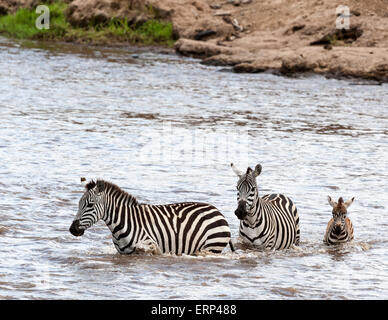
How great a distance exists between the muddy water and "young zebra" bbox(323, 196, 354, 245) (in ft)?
0.55

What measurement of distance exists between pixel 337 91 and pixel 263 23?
10.1 m

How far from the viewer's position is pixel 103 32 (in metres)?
40.8

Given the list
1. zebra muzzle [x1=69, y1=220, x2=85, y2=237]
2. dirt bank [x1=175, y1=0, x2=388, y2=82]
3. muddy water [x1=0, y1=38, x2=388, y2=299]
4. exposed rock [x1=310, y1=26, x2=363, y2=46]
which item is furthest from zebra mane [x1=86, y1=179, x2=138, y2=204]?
exposed rock [x1=310, y1=26, x2=363, y2=46]

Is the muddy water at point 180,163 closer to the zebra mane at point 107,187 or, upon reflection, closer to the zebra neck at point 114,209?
the zebra neck at point 114,209

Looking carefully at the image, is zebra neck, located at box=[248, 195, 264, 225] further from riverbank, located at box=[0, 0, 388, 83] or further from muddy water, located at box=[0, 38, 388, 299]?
riverbank, located at box=[0, 0, 388, 83]

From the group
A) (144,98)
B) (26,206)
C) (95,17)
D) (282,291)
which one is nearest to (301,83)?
(144,98)

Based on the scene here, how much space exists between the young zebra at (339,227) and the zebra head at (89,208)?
10.5 feet

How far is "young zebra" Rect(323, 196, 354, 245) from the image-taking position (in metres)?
11.4

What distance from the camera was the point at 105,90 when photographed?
90.6 feet

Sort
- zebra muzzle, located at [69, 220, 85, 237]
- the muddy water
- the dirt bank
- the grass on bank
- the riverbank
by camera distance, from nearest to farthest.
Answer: the muddy water, zebra muzzle, located at [69, 220, 85, 237], the dirt bank, the riverbank, the grass on bank

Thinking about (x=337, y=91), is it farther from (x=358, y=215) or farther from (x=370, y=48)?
(x=358, y=215)

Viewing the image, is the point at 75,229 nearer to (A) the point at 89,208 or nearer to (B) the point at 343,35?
(A) the point at 89,208

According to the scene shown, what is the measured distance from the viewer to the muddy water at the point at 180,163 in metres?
9.92

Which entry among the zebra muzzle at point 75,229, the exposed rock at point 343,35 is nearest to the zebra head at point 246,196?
the zebra muzzle at point 75,229
